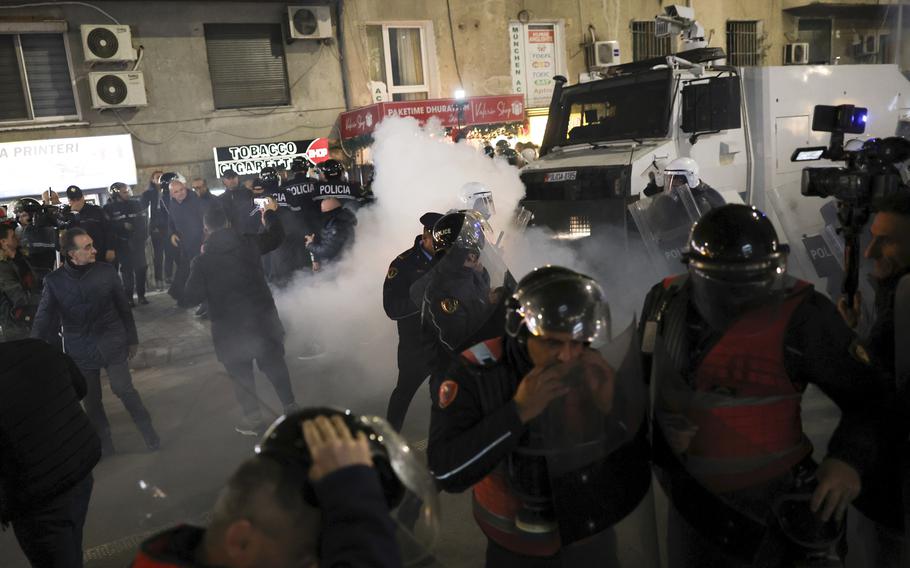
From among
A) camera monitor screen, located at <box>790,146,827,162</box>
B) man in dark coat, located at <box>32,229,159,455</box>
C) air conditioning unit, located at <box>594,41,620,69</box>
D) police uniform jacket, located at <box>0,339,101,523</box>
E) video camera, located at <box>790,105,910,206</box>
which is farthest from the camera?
air conditioning unit, located at <box>594,41,620,69</box>

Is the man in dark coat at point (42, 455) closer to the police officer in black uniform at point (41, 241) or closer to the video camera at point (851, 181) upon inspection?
the video camera at point (851, 181)

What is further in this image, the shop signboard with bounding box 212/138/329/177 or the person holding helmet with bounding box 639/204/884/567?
the shop signboard with bounding box 212/138/329/177

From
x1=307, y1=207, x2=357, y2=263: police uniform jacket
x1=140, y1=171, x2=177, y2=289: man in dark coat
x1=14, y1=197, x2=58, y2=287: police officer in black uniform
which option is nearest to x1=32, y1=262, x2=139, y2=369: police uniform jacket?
x1=307, y1=207, x2=357, y2=263: police uniform jacket

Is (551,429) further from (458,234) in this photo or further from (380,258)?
(380,258)

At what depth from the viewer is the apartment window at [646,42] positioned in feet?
57.4

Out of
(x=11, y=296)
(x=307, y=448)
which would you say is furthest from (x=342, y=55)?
(x=307, y=448)

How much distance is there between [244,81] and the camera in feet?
45.5

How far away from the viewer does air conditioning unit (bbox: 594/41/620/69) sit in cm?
1645

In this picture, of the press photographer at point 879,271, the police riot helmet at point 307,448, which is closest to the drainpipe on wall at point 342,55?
the press photographer at point 879,271

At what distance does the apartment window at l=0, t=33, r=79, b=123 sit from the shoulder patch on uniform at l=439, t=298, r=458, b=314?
11688 millimetres

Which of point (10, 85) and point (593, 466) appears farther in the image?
point (10, 85)

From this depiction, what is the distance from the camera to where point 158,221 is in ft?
37.3

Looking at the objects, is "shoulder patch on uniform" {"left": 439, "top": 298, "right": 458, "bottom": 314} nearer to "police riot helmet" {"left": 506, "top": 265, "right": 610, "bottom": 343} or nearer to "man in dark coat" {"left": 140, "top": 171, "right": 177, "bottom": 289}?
"police riot helmet" {"left": 506, "top": 265, "right": 610, "bottom": 343}

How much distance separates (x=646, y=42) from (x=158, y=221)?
1297cm
